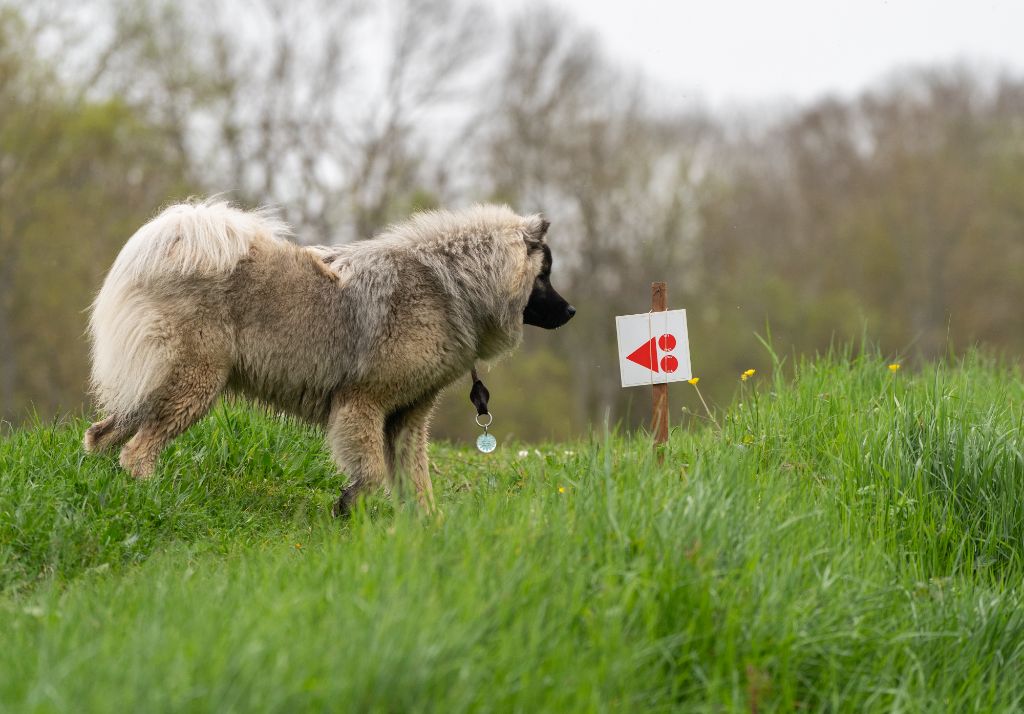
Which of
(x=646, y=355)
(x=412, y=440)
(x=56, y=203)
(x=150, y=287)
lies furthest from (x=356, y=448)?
(x=56, y=203)

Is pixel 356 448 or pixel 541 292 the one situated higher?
pixel 541 292

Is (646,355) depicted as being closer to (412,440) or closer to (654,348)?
(654,348)

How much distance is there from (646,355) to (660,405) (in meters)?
Answer: 0.28

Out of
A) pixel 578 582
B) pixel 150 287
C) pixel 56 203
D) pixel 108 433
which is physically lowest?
pixel 578 582

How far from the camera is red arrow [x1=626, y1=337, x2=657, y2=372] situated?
5.40 m

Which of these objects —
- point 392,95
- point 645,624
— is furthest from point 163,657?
point 392,95

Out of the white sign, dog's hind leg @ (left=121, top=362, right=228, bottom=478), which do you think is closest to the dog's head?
the white sign

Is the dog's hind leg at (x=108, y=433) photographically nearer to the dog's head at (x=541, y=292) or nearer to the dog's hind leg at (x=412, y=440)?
the dog's hind leg at (x=412, y=440)

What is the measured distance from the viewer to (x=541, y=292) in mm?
6215

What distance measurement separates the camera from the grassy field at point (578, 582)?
9.61 feet

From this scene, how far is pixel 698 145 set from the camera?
91.5 feet

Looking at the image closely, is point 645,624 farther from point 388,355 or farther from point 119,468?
point 119,468

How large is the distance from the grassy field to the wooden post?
0.21 m

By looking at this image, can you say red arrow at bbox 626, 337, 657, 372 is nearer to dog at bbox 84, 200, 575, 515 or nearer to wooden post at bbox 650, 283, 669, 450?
wooden post at bbox 650, 283, 669, 450
